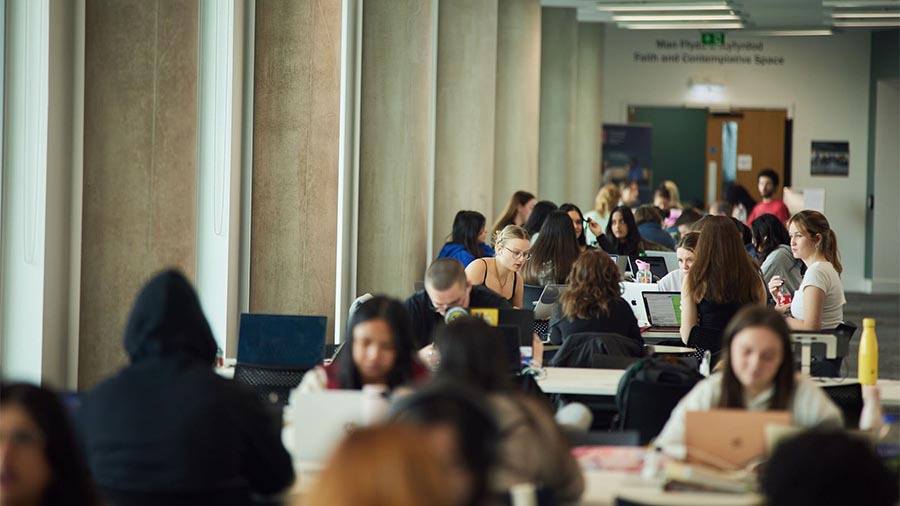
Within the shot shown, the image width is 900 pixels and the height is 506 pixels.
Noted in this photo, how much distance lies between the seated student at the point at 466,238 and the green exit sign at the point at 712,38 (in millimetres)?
12345

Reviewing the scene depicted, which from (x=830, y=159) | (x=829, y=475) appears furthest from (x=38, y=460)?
(x=830, y=159)

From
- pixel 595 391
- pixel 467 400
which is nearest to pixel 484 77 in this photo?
pixel 595 391

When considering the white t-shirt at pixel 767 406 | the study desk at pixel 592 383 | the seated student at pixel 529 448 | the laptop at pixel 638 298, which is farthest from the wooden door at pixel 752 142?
the seated student at pixel 529 448

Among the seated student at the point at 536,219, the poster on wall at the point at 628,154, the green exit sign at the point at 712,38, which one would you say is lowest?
the seated student at the point at 536,219

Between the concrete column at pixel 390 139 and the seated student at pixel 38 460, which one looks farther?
the concrete column at pixel 390 139

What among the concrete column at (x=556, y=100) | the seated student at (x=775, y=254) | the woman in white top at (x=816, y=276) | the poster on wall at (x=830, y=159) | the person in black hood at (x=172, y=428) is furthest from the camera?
the poster on wall at (x=830, y=159)

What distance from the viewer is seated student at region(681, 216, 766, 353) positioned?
23.7ft

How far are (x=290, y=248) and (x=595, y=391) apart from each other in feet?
11.9

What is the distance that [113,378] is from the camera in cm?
393

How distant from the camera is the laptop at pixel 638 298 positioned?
870 cm

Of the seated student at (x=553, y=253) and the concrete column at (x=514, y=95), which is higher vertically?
the concrete column at (x=514, y=95)

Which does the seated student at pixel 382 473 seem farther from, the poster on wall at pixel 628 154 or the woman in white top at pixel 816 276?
the poster on wall at pixel 628 154

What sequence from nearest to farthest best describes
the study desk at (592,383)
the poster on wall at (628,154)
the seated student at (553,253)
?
the study desk at (592,383), the seated student at (553,253), the poster on wall at (628,154)

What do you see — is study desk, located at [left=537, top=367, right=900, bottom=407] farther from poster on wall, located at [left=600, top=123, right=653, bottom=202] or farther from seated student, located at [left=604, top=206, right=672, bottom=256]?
poster on wall, located at [left=600, top=123, right=653, bottom=202]
